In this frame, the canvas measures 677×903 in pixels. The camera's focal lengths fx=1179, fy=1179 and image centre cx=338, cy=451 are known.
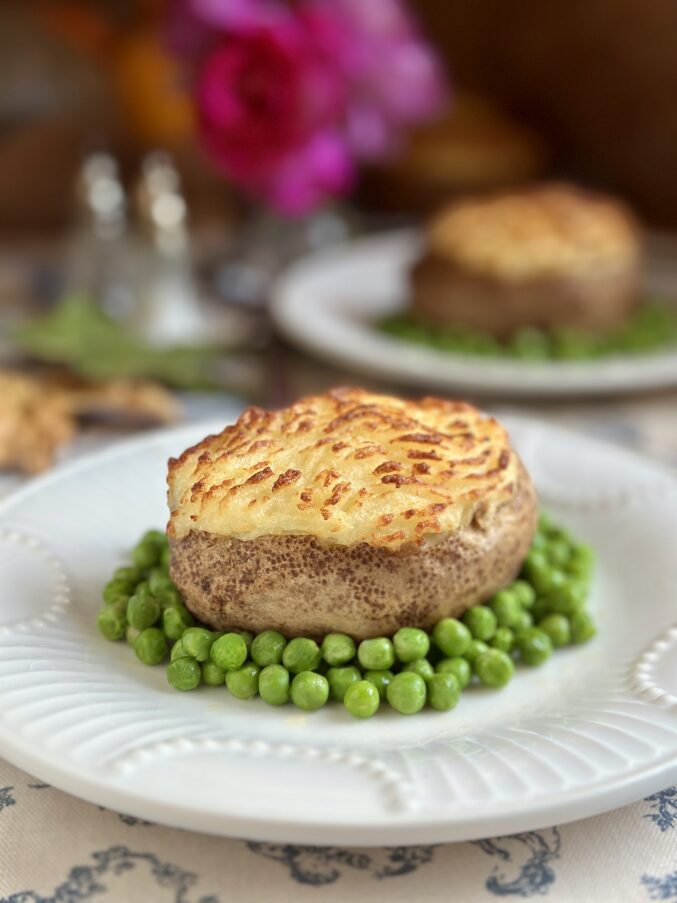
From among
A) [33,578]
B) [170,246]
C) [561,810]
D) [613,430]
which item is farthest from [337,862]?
→ [170,246]

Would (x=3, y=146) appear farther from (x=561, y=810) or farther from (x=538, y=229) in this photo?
(x=561, y=810)

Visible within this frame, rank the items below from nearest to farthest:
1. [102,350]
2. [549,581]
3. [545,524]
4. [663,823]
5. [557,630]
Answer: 1. [663,823]
2. [557,630]
3. [549,581]
4. [545,524]
5. [102,350]

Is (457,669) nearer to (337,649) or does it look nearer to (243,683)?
(337,649)

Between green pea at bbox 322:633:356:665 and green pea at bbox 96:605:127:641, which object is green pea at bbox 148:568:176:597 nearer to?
green pea at bbox 96:605:127:641

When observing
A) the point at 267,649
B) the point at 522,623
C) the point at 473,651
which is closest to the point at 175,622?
the point at 267,649

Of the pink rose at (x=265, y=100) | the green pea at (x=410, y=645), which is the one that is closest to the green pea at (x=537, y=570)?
the green pea at (x=410, y=645)
